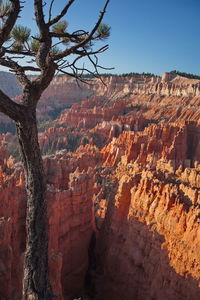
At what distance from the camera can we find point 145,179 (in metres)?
13.4

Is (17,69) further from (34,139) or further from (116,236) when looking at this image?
(116,236)

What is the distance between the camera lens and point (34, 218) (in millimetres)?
4102

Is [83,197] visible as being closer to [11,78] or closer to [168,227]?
[168,227]

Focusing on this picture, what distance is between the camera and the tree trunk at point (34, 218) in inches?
156

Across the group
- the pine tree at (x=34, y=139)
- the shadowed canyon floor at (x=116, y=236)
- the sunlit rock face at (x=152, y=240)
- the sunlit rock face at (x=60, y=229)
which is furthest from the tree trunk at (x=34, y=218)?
the sunlit rock face at (x=152, y=240)

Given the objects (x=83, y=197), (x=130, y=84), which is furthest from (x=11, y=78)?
(x=83, y=197)

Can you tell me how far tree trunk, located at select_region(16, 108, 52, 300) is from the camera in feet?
13.0

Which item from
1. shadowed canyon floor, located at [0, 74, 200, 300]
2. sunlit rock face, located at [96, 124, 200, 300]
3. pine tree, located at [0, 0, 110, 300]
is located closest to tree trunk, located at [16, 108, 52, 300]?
pine tree, located at [0, 0, 110, 300]

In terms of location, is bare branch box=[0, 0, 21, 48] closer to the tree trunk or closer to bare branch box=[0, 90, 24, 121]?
bare branch box=[0, 90, 24, 121]

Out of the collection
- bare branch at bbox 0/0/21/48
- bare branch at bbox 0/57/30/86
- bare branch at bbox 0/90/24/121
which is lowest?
bare branch at bbox 0/90/24/121

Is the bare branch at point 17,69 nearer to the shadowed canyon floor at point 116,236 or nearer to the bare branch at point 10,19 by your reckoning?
the bare branch at point 10,19

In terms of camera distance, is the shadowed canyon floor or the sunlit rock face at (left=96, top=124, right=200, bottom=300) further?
the sunlit rock face at (left=96, top=124, right=200, bottom=300)

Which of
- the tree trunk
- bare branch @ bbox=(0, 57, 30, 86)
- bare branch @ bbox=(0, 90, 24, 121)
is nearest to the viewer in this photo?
bare branch @ bbox=(0, 90, 24, 121)

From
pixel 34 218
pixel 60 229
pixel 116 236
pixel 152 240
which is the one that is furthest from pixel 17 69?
pixel 116 236
